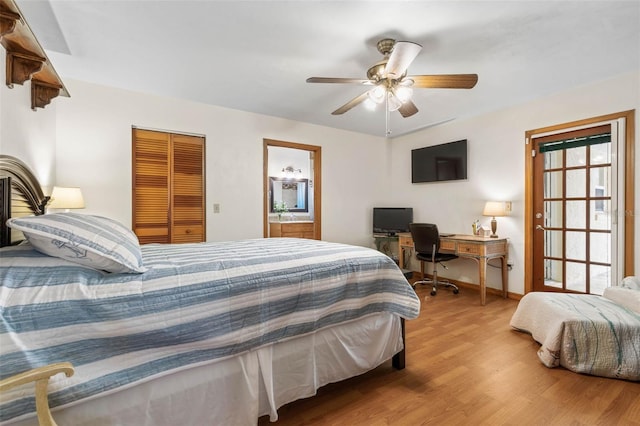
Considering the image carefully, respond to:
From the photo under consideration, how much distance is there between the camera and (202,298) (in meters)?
1.26

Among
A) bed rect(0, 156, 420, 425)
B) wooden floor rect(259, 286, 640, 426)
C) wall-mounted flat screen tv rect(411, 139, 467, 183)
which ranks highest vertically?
wall-mounted flat screen tv rect(411, 139, 467, 183)

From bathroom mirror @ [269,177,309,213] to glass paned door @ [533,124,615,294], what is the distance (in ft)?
13.1

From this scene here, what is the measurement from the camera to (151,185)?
3357 mm

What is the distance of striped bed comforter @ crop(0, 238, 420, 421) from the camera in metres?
0.98

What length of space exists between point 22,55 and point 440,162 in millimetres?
4490

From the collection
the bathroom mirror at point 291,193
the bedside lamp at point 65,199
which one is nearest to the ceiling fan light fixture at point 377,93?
the bedside lamp at point 65,199

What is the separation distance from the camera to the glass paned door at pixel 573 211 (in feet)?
10.0

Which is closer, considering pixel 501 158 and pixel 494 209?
pixel 494 209

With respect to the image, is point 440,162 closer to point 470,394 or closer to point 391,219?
point 391,219

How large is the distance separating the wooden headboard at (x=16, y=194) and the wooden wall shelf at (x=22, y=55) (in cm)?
49

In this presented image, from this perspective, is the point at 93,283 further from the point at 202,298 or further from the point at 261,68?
the point at 261,68

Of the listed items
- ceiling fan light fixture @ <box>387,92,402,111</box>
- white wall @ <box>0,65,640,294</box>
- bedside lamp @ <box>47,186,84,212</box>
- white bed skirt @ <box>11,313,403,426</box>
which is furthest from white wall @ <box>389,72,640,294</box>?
bedside lamp @ <box>47,186,84,212</box>

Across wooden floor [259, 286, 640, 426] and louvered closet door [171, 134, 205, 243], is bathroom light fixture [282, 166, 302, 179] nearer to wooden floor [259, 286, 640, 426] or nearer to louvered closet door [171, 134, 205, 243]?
louvered closet door [171, 134, 205, 243]

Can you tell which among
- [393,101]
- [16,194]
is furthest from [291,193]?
[16,194]
